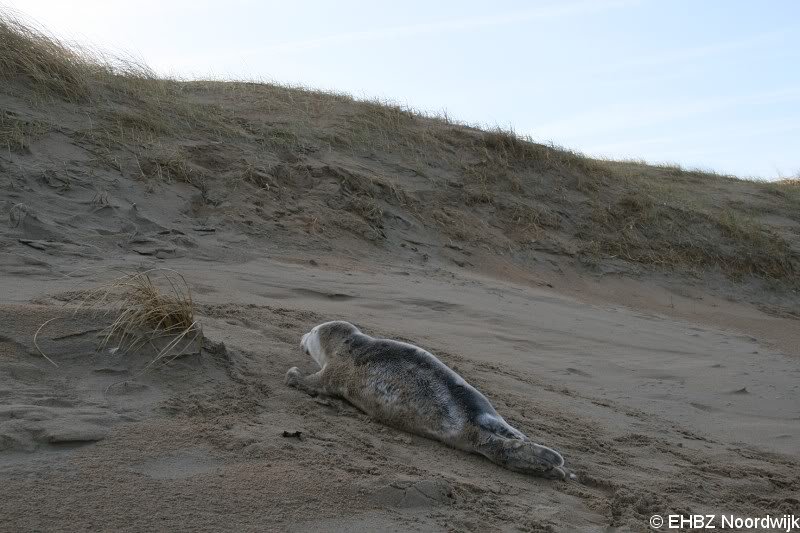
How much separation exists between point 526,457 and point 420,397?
2.08 ft

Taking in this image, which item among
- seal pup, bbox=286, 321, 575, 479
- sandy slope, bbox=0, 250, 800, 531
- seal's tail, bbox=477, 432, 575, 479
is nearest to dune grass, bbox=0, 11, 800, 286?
sandy slope, bbox=0, 250, 800, 531

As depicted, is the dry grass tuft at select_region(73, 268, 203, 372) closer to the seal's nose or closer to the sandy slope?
the sandy slope

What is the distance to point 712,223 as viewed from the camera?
44.9 feet

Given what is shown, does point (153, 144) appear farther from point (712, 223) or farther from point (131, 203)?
point (712, 223)

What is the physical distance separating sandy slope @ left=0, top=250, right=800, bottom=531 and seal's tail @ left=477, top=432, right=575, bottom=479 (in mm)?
73

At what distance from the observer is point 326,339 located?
4867mm

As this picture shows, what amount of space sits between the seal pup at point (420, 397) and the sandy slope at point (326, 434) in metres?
0.09

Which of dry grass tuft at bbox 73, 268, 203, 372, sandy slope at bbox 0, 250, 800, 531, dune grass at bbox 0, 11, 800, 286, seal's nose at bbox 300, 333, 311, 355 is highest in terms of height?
dune grass at bbox 0, 11, 800, 286

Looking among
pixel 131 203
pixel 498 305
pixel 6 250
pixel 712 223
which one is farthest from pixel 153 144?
pixel 712 223

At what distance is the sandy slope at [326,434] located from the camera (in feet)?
9.87

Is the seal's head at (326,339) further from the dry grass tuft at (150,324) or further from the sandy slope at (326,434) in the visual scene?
the dry grass tuft at (150,324)

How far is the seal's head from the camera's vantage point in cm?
476

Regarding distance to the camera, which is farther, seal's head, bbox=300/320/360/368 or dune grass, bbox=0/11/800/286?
dune grass, bbox=0/11/800/286

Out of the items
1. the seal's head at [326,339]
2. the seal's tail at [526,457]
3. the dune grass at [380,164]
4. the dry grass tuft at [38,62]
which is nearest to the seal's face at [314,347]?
the seal's head at [326,339]
